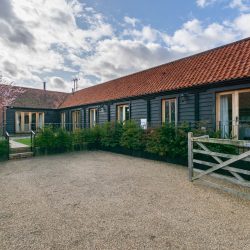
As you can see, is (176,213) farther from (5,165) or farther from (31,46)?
(31,46)

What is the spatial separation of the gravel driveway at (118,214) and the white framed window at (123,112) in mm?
7376

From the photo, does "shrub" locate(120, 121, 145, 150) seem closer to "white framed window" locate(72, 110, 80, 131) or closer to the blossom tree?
"white framed window" locate(72, 110, 80, 131)

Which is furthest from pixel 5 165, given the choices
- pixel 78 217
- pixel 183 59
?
pixel 183 59

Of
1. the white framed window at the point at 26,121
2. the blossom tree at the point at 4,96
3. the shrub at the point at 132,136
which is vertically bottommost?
the shrub at the point at 132,136

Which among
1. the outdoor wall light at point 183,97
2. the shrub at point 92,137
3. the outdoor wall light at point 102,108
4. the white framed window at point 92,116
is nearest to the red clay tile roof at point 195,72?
the outdoor wall light at point 183,97

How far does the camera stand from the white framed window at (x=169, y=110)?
1006 cm

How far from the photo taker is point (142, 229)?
9.37 ft

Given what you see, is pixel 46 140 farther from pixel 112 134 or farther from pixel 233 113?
pixel 233 113

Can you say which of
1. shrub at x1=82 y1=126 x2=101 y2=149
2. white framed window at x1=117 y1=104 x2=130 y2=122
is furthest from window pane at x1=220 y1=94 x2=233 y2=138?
shrub at x1=82 y1=126 x2=101 y2=149

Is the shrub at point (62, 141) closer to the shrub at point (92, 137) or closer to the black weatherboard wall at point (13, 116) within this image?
the shrub at point (92, 137)

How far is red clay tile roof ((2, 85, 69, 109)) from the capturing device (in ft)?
62.4

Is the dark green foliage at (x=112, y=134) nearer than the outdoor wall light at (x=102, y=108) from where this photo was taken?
Yes

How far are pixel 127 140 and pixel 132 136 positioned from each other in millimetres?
360

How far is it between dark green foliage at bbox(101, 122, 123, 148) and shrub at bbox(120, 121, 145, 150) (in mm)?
620
